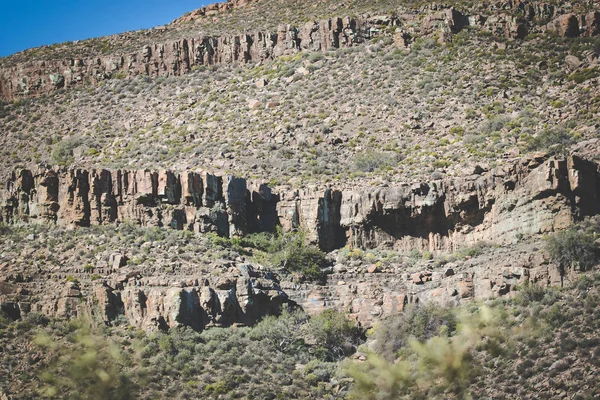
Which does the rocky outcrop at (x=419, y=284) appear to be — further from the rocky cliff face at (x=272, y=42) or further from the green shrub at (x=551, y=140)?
the rocky cliff face at (x=272, y=42)

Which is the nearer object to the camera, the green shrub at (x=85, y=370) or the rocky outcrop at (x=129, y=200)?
the green shrub at (x=85, y=370)

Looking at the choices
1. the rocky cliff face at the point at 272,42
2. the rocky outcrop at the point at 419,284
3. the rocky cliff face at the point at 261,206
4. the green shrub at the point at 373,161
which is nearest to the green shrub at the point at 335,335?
the rocky outcrop at the point at 419,284

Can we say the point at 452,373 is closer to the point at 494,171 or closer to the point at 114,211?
the point at 494,171

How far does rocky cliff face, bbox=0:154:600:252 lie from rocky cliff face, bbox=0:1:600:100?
21.7 meters

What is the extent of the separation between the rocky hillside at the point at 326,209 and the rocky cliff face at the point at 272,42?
0.22 meters

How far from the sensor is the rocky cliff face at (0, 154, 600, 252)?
4678cm

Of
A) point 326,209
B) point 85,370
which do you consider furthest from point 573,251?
point 85,370

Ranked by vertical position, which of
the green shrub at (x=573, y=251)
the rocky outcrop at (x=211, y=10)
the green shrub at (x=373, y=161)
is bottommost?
the green shrub at (x=573, y=251)

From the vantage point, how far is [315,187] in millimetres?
49969

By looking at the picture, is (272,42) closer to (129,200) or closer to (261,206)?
(261,206)

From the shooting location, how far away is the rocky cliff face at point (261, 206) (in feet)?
153

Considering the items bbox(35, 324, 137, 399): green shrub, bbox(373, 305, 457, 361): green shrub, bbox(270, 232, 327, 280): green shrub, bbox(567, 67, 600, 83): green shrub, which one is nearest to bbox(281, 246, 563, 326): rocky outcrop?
bbox(270, 232, 327, 280): green shrub

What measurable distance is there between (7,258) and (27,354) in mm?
7791

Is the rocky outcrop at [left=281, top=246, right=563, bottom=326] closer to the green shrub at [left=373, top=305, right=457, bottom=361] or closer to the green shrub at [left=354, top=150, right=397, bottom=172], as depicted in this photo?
the green shrub at [left=373, top=305, right=457, bottom=361]
